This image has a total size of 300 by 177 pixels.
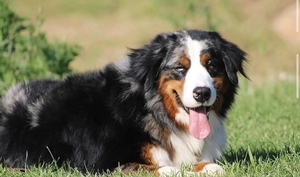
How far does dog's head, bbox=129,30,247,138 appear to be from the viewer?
5297mm

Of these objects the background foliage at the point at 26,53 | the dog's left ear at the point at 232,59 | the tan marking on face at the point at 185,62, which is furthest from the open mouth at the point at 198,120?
the background foliage at the point at 26,53

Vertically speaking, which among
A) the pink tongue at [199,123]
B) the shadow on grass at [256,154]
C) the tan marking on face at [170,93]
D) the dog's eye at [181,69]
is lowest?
the shadow on grass at [256,154]

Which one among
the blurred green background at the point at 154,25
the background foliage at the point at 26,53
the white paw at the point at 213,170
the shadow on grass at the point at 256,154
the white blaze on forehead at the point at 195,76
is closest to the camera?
the white paw at the point at 213,170

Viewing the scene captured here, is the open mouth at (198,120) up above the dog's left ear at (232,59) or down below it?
below

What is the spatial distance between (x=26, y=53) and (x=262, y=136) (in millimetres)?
3401

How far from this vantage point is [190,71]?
17.5 ft

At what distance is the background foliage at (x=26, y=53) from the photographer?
8.46m

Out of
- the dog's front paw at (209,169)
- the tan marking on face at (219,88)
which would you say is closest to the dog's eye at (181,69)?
the tan marking on face at (219,88)

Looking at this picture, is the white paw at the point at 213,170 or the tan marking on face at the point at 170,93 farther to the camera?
the tan marking on face at the point at 170,93

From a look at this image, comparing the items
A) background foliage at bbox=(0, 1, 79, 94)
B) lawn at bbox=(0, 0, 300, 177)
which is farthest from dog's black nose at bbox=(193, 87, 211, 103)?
background foliage at bbox=(0, 1, 79, 94)

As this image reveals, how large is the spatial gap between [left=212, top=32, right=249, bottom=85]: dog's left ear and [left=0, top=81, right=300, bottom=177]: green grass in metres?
0.65

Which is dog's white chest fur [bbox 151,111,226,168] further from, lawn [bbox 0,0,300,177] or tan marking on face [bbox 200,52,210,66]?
tan marking on face [bbox 200,52,210,66]

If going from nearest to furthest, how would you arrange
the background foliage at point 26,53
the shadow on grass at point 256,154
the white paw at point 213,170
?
the white paw at point 213,170 < the shadow on grass at point 256,154 < the background foliage at point 26,53

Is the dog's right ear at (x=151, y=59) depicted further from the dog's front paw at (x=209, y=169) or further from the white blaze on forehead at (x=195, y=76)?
the dog's front paw at (x=209, y=169)
